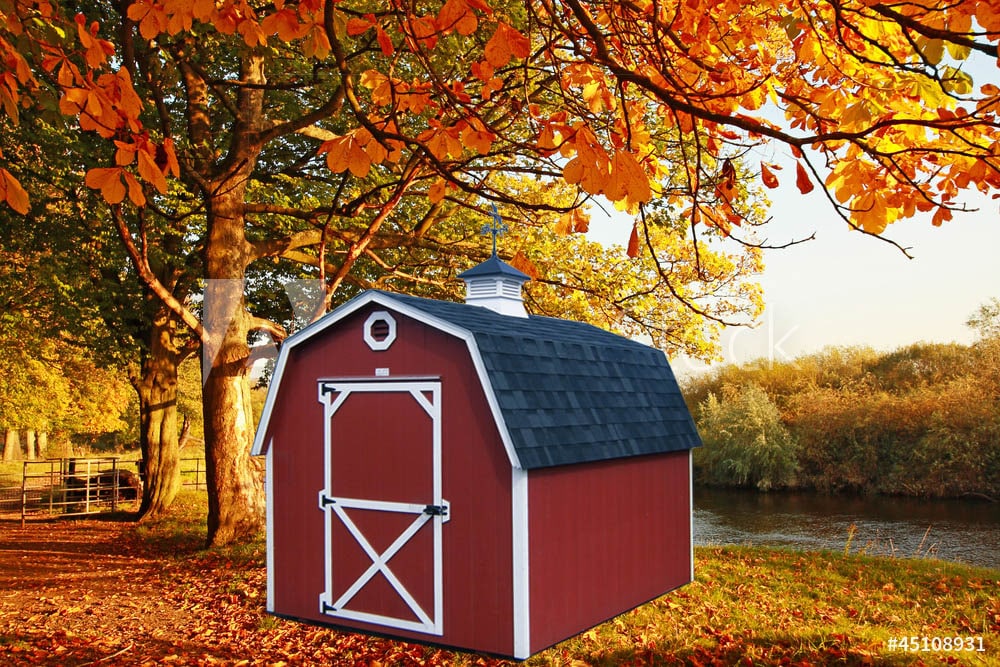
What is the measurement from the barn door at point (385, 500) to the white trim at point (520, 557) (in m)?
0.36

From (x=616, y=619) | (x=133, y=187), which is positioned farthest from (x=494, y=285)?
(x=616, y=619)

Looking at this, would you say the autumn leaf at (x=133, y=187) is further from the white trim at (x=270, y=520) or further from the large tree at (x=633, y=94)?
the white trim at (x=270, y=520)

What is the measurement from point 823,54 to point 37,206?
463 inches

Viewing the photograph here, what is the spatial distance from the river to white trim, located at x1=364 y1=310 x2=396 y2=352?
10.9m

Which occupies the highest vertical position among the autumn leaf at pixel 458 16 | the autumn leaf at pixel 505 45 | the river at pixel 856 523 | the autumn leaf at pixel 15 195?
the autumn leaf at pixel 458 16

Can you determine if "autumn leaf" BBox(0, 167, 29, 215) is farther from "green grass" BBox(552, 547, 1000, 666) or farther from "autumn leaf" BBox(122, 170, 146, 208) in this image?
"green grass" BBox(552, 547, 1000, 666)

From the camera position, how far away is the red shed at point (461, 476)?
3.49 meters

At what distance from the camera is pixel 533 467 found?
336 centimetres

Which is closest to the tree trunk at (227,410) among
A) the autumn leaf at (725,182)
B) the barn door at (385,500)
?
the barn door at (385,500)

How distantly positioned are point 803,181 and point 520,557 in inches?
74.6

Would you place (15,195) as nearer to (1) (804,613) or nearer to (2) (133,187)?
(2) (133,187)

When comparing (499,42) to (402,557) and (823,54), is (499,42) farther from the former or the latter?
(402,557)

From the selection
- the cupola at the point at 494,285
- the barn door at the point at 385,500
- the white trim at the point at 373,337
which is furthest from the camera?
the cupola at the point at 494,285

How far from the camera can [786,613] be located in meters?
7.59
